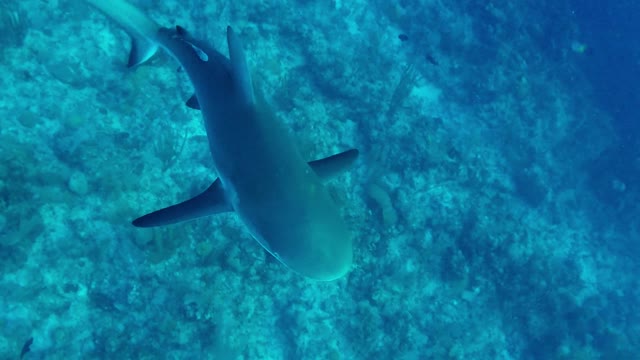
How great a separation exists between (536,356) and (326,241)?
8481 mm

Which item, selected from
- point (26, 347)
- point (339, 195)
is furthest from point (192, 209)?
point (339, 195)

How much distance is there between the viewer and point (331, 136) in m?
7.18

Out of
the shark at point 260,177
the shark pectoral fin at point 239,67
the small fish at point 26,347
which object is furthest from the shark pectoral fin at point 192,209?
the small fish at point 26,347

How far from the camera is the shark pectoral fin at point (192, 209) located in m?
3.24

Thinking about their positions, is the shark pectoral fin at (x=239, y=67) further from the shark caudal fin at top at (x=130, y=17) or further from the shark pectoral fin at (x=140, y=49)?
the shark pectoral fin at (x=140, y=49)

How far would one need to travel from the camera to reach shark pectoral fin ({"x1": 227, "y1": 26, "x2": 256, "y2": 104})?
111 inches

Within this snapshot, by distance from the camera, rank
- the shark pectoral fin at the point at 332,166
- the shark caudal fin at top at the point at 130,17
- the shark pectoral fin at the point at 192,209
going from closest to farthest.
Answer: the shark pectoral fin at the point at 192,209 < the shark pectoral fin at the point at 332,166 < the shark caudal fin at top at the point at 130,17

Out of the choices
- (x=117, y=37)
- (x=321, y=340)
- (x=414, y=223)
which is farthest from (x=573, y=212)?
(x=117, y=37)

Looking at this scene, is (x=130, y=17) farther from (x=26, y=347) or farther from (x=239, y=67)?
(x=26, y=347)

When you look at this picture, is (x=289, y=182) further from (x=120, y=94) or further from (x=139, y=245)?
(x=120, y=94)

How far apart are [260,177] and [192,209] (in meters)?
0.85

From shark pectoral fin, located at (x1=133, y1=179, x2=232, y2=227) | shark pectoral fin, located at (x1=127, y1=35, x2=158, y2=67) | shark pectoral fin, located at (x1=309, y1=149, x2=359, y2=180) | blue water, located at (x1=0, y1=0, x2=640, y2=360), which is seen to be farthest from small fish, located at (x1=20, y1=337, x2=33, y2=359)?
shark pectoral fin, located at (x1=309, y1=149, x2=359, y2=180)

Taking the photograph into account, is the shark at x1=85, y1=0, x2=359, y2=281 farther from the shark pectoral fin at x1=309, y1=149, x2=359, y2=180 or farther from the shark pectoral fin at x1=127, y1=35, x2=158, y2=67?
the shark pectoral fin at x1=127, y1=35, x2=158, y2=67

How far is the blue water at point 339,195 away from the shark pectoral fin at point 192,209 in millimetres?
2339
